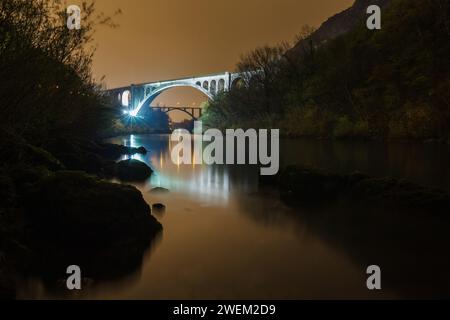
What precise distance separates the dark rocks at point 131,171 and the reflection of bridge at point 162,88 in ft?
204

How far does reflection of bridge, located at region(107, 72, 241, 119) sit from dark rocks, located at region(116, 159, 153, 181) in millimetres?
62132

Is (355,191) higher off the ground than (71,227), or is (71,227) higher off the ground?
(355,191)

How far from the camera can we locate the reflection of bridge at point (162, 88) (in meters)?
86.3

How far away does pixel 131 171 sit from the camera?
63.5 feet

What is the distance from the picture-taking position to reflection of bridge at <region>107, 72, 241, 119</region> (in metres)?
86.3

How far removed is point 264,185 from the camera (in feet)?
58.3

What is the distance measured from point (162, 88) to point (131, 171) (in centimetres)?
8962

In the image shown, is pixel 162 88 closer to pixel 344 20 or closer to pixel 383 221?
pixel 344 20

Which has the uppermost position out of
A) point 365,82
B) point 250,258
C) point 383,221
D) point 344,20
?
point 344,20

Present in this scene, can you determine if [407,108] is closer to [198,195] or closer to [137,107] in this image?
[198,195]

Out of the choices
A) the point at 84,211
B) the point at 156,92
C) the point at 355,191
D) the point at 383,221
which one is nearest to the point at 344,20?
the point at 156,92

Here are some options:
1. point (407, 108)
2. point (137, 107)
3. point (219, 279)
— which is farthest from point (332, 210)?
point (137, 107)

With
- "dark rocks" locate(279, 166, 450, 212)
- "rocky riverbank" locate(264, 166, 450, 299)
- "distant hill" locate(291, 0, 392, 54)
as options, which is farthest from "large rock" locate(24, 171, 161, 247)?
"distant hill" locate(291, 0, 392, 54)
